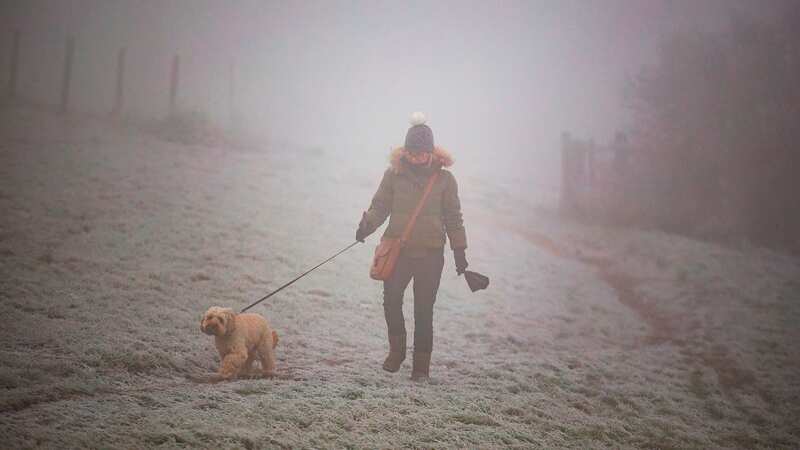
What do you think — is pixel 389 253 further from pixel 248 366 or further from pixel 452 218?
pixel 248 366

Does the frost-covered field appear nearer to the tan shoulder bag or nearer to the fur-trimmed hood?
the tan shoulder bag

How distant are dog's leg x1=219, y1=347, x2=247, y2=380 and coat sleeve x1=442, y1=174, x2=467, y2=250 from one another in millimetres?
2014

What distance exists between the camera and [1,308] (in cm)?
431

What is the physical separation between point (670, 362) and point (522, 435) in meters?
3.74

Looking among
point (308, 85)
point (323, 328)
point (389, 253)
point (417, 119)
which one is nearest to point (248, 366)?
point (389, 253)

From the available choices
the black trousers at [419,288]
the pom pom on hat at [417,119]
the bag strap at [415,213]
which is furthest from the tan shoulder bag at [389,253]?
the pom pom on hat at [417,119]

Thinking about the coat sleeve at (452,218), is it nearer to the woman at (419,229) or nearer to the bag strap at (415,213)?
the woman at (419,229)

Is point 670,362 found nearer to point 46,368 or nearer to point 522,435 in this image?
point 522,435

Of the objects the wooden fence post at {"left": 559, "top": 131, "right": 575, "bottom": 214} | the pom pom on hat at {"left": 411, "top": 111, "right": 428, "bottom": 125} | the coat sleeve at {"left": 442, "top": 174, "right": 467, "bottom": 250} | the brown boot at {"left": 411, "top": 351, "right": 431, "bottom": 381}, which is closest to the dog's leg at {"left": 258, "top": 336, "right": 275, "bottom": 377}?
the brown boot at {"left": 411, "top": 351, "right": 431, "bottom": 381}

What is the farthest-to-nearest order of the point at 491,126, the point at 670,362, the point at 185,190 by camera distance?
the point at 491,126 → the point at 185,190 → the point at 670,362

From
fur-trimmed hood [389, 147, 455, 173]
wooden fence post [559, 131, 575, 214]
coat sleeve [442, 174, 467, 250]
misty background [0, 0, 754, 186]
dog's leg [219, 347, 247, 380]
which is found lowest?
dog's leg [219, 347, 247, 380]

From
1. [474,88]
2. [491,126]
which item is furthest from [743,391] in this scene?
[474,88]

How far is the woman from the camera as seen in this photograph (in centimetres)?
411

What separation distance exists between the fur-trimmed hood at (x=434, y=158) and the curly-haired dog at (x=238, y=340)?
5.85 ft
